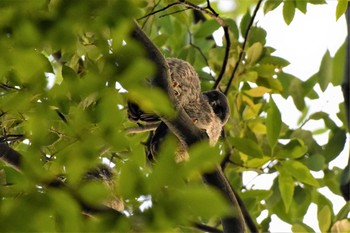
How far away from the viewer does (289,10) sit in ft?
6.59

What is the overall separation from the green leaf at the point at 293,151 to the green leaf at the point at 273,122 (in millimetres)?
33

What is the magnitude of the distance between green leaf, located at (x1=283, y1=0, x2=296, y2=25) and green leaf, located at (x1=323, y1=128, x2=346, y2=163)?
0.56 meters

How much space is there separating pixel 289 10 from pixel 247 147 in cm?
39

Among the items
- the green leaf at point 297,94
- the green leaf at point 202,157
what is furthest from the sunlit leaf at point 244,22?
the green leaf at point 202,157

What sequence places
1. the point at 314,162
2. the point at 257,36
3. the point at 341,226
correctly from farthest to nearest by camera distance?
the point at 257,36 < the point at 314,162 < the point at 341,226

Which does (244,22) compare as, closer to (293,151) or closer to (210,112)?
(293,151)

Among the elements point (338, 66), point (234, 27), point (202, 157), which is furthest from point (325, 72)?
point (202, 157)

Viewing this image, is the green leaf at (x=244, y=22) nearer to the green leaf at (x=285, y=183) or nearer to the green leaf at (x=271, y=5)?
the green leaf at (x=271, y=5)

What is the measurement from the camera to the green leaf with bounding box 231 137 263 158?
79.2 inches

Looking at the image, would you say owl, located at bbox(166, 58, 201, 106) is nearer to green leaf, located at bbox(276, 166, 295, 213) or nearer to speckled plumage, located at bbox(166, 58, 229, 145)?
speckled plumage, located at bbox(166, 58, 229, 145)

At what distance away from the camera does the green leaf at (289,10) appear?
6.56 ft

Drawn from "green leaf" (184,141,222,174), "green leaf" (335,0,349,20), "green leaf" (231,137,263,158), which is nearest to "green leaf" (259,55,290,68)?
"green leaf" (231,137,263,158)

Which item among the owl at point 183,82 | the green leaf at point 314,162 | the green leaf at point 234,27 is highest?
the owl at point 183,82

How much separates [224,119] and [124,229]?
103 cm
